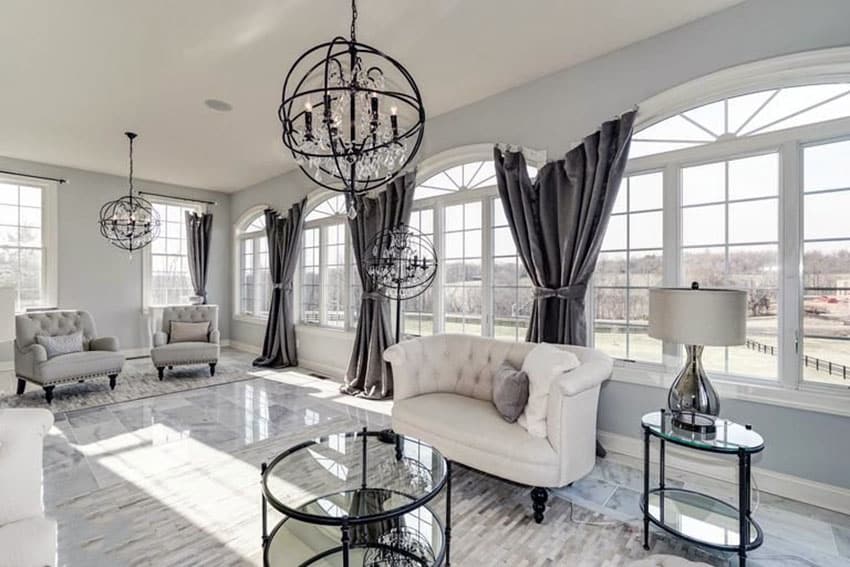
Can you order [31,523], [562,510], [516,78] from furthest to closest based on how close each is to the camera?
[516,78] → [562,510] → [31,523]

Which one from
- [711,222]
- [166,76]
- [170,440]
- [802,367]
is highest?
[166,76]

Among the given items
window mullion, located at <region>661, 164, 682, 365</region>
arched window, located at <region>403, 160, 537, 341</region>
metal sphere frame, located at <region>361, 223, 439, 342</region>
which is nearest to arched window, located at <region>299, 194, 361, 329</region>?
metal sphere frame, located at <region>361, 223, 439, 342</region>

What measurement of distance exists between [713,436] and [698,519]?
49 cm

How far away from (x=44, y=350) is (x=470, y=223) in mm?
4982

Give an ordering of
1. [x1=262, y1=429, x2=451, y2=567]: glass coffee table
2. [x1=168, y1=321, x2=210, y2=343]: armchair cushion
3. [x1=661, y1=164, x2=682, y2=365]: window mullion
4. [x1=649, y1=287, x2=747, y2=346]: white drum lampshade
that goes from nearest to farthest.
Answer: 1. [x1=262, y1=429, x2=451, y2=567]: glass coffee table
2. [x1=649, y1=287, x2=747, y2=346]: white drum lampshade
3. [x1=661, y1=164, x2=682, y2=365]: window mullion
4. [x1=168, y1=321, x2=210, y2=343]: armchair cushion

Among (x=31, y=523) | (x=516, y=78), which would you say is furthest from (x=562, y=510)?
(x=516, y=78)

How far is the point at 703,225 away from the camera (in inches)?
120

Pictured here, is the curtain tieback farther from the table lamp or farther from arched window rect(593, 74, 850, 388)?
the table lamp

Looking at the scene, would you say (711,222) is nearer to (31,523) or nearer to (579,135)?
(579,135)

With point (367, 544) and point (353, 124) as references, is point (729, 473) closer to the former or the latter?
point (367, 544)

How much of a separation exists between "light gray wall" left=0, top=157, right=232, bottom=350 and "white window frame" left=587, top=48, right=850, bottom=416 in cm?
824

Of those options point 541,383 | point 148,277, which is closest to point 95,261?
point 148,277

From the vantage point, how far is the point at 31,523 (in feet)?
4.52

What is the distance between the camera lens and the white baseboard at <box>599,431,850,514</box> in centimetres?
251
